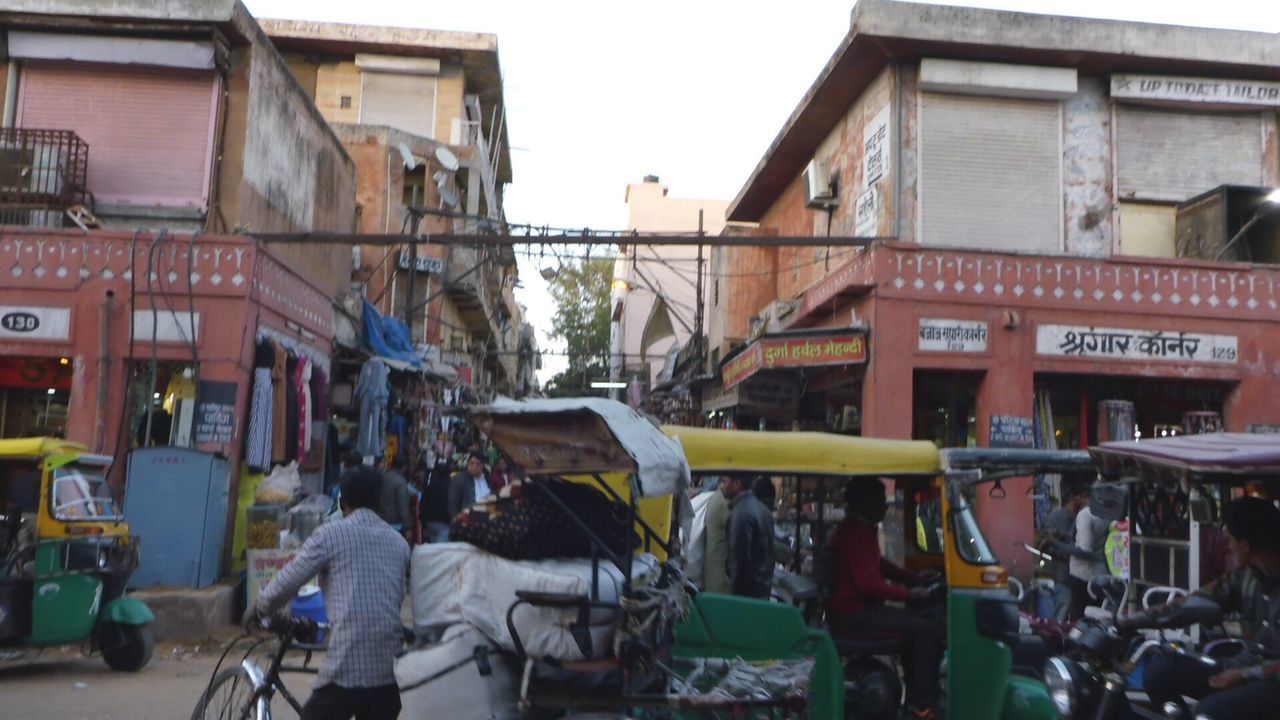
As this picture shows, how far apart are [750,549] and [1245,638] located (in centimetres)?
337

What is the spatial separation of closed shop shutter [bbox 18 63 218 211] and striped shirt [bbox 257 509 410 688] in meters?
9.91

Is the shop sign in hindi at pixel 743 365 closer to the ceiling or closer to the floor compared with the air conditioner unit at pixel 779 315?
closer to the floor

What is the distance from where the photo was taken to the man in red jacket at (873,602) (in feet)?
21.7

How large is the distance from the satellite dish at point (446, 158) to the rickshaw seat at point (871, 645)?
20069 millimetres

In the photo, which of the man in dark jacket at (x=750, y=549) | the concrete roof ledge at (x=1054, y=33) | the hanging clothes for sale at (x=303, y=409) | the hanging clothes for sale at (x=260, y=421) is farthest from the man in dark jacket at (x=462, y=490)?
the concrete roof ledge at (x=1054, y=33)

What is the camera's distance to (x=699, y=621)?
5.99 meters

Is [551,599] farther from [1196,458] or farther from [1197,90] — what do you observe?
[1197,90]

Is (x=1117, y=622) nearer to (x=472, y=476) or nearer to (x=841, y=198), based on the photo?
(x=472, y=476)

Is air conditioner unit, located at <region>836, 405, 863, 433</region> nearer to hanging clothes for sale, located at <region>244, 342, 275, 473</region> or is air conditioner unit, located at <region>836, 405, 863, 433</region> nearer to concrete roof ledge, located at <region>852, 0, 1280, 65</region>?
concrete roof ledge, located at <region>852, 0, 1280, 65</region>

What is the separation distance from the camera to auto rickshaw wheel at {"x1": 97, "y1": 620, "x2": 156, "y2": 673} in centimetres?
914

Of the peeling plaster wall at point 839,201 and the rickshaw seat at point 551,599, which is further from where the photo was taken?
the peeling plaster wall at point 839,201

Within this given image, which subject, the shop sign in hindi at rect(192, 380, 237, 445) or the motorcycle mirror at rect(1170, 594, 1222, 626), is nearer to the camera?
the motorcycle mirror at rect(1170, 594, 1222, 626)

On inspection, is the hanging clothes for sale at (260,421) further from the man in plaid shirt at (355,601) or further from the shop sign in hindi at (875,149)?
the shop sign in hindi at (875,149)

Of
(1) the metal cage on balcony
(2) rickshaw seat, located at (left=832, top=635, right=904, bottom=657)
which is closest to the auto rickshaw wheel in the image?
(2) rickshaw seat, located at (left=832, top=635, right=904, bottom=657)
